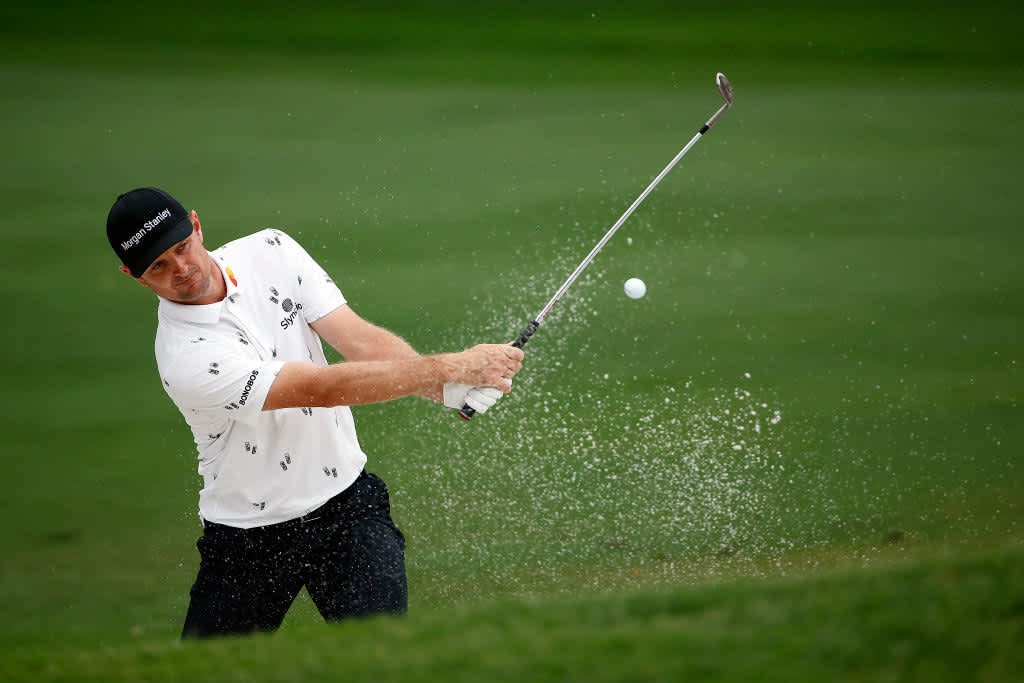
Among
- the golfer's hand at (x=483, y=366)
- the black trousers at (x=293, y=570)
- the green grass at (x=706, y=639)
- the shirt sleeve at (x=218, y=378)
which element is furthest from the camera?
the black trousers at (x=293, y=570)

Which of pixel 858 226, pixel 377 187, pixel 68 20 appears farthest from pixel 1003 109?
pixel 68 20

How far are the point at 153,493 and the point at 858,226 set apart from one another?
10.5 feet

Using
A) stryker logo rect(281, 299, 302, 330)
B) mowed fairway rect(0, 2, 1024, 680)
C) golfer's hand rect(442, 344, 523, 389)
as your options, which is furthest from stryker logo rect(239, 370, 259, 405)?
mowed fairway rect(0, 2, 1024, 680)

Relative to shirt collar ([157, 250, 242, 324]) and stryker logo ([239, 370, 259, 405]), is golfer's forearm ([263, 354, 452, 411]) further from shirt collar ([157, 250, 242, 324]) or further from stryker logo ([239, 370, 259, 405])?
shirt collar ([157, 250, 242, 324])

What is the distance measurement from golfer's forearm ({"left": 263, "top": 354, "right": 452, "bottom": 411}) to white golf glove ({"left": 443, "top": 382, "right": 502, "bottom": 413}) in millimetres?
49

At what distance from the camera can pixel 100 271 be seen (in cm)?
465

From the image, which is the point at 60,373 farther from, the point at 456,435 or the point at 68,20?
the point at 68,20

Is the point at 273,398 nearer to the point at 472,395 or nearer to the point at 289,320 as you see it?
the point at 289,320

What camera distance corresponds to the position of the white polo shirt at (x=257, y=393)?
2.17 meters

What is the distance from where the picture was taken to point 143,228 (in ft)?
7.13

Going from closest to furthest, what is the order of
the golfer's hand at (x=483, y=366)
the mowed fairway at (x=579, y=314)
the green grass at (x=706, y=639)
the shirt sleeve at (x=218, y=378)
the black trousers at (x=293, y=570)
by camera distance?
the green grass at (x=706, y=639), the mowed fairway at (x=579, y=314), the shirt sleeve at (x=218, y=378), the golfer's hand at (x=483, y=366), the black trousers at (x=293, y=570)

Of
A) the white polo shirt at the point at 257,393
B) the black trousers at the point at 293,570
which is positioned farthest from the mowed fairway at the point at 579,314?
the white polo shirt at the point at 257,393

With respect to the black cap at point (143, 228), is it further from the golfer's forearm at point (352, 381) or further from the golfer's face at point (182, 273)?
the golfer's forearm at point (352, 381)

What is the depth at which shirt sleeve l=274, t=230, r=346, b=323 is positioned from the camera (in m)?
2.45
